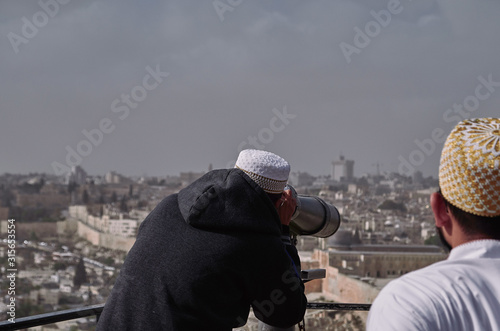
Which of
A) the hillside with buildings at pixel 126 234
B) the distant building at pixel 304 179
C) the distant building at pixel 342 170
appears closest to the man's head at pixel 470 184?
the hillside with buildings at pixel 126 234

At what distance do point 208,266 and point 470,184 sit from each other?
49cm

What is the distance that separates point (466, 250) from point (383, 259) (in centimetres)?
3152

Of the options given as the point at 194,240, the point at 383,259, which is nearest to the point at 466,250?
the point at 194,240

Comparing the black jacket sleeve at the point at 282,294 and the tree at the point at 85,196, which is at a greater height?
the black jacket sleeve at the point at 282,294

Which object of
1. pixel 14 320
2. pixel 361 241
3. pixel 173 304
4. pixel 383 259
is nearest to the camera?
pixel 173 304

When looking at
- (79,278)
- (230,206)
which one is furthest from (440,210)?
(79,278)

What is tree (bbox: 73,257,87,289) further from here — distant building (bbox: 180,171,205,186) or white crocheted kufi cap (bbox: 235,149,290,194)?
white crocheted kufi cap (bbox: 235,149,290,194)

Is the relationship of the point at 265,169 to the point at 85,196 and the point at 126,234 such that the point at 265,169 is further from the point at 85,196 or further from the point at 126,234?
the point at 85,196

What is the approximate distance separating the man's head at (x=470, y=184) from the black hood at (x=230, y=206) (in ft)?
1.32

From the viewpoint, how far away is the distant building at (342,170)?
5003 cm

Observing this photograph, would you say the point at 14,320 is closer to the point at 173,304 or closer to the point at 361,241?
the point at 173,304

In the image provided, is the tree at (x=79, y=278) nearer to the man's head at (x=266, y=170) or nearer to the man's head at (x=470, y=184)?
the man's head at (x=266, y=170)

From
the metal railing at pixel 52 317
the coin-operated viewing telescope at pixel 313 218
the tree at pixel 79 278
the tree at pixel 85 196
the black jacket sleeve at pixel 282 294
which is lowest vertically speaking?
the tree at pixel 79 278

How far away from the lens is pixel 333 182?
163 ft
